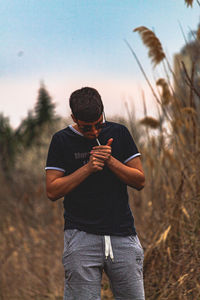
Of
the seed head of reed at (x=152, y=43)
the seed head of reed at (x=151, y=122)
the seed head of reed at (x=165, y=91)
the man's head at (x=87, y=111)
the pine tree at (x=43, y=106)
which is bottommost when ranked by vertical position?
the man's head at (x=87, y=111)

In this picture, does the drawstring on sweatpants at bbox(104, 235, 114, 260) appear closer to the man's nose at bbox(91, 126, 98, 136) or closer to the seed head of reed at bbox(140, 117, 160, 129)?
the man's nose at bbox(91, 126, 98, 136)

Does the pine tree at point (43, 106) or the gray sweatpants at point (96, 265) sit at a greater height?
the pine tree at point (43, 106)

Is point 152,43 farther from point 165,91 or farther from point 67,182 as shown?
point 67,182

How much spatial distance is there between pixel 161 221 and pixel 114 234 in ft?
5.39

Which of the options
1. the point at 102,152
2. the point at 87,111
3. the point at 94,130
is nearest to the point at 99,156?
the point at 102,152

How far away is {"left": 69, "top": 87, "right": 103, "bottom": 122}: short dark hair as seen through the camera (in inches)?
97.4

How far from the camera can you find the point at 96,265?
262cm

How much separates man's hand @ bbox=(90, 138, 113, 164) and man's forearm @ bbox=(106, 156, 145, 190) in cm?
3

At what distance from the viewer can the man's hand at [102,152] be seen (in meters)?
2.49

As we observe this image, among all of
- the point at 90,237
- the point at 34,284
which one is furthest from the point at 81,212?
the point at 34,284

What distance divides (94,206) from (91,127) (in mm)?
463

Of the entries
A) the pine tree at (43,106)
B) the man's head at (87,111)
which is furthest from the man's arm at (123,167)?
the pine tree at (43,106)

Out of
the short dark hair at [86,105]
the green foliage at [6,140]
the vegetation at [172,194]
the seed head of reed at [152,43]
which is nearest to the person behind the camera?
the short dark hair at [86,105]

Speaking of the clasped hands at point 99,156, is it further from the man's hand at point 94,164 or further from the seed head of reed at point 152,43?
the seed head of reed at point 152,43
